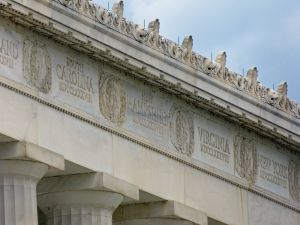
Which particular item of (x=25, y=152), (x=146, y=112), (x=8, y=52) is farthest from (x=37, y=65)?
(x=146, y=112)

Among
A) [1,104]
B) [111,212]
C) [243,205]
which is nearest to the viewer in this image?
[1,104]

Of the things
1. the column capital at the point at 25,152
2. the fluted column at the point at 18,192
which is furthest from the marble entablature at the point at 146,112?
the fluted column at the point at 18,192

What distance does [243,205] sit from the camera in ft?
241

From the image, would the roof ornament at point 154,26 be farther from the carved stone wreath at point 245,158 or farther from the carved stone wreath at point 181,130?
the carved stone wreath at point 245,158

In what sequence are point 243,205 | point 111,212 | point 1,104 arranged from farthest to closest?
point 243,205, point 111,212, point 1,104

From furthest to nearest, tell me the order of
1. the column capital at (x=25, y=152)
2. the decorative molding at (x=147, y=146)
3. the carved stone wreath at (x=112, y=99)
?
1. the carved stone wreath at (x=112, y=99)
2. the decorative molding at (x=147, y=146)
3. the column capital at (x=25, y=152)

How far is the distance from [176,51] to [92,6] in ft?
16.8

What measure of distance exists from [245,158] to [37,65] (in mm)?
12960

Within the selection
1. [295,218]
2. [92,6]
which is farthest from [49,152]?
[295,218]

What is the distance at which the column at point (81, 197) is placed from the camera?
6531 centimetres

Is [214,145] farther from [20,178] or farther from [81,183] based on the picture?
[20,178]

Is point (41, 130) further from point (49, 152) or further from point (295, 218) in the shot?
point (295, 218)

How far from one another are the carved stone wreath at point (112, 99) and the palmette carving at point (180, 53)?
1494 millimetres

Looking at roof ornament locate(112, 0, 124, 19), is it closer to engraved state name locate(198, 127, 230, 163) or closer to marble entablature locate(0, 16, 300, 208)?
marble entablature locate(0, 16, 300, 208)
